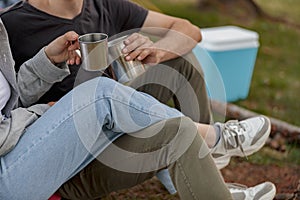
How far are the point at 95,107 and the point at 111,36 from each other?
54cm

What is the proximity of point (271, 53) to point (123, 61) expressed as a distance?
2.78m

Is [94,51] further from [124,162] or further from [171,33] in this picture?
[171,33]

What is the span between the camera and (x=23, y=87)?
1.59 m

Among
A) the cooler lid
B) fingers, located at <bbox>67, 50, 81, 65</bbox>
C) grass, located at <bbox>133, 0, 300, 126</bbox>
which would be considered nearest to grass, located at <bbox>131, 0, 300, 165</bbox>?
grass, located at <bbox>133, 0, 300, 126</bbox>

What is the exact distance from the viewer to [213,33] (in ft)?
10.1

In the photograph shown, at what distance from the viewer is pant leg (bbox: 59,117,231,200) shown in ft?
4.66

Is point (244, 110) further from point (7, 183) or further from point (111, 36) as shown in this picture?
point (7, 183)

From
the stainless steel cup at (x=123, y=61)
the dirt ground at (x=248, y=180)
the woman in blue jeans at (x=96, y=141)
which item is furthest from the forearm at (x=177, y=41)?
the dirt ground at (x=248, y=180)

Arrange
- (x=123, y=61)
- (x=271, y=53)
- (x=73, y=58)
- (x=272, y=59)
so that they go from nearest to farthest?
(x=73, y=58) < (x=123, y=61) < (x=272, y=59) < (x=271, y=53)

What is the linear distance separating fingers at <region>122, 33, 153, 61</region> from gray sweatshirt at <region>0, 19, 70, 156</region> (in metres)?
0.20

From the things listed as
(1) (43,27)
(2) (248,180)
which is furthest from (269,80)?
(1) (43,27)

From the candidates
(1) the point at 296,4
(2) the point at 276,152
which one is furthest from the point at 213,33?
(1) the point at 296,4

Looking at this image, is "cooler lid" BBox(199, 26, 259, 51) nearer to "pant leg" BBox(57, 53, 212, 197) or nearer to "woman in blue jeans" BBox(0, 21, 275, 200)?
"pant leg" BBox(57, 53, 212, 197)

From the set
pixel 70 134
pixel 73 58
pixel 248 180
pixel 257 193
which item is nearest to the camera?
pixel 70 134
